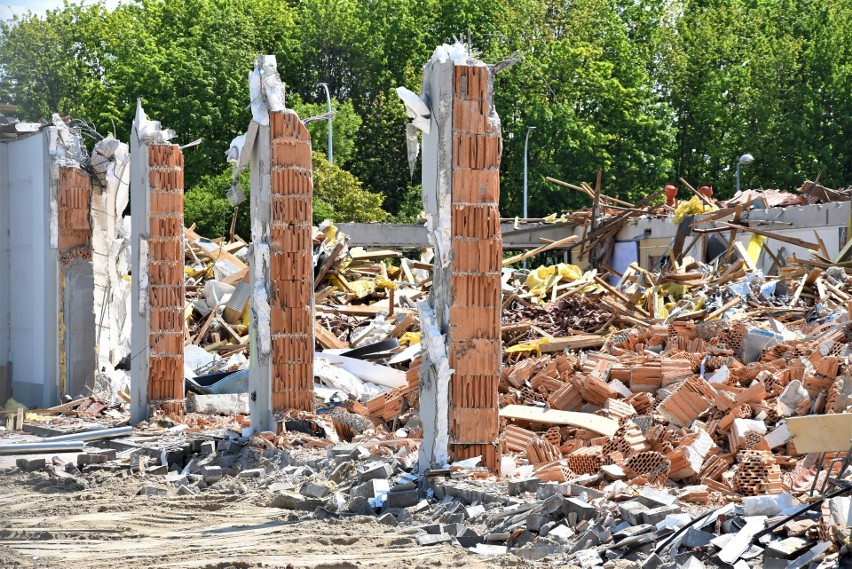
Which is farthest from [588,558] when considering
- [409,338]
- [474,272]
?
[409,338]

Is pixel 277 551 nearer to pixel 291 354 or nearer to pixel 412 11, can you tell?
pixel 291 354

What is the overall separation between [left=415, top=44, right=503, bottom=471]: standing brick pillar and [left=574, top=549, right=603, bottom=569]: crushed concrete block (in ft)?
7.08

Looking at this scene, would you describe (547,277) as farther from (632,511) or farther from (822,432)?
(822,432)

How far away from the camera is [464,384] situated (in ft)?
28.6

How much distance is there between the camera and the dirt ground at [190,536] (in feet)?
22.5

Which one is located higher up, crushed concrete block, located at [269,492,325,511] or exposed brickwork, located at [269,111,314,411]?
exposed brickwork, located at [269,111,314,411]

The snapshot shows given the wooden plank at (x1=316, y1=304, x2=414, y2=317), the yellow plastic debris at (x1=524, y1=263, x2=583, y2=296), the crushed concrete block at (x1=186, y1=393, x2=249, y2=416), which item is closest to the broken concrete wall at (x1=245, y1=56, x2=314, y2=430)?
Answer: the crushed concrete block at (x1=186, y1=393, x2=249, y2=416)

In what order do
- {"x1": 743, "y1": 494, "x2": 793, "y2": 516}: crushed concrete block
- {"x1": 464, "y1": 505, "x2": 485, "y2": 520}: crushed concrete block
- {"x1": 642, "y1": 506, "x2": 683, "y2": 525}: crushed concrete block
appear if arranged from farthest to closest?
{"x1": 464, "y1": 505, "x2": 485, "y2": 520}: crushed concrete block
{"x1": 642, "y1": 506, "x2": 683, "y2": 525}: crushed concrete block
{"x1": 743, "y1": 494, "x2": 793, "y2": 516}: crushed concrete block

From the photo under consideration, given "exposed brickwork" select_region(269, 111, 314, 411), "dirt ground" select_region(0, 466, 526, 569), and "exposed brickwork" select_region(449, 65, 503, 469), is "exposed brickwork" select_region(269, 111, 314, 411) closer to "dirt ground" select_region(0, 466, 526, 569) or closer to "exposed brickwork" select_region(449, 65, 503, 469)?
"dirt ground" select_region(0, 466, 526, 569)

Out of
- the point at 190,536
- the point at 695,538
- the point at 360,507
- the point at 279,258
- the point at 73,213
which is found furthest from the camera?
the point at 73,213

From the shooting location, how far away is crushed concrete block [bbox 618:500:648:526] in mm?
6812

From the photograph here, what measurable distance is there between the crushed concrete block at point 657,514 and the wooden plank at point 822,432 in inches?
34.1

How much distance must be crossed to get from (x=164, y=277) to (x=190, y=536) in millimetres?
6209

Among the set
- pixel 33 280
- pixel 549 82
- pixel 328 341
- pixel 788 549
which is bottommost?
pixel 788 549
